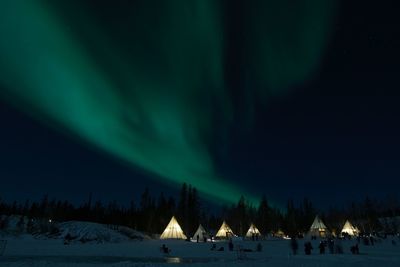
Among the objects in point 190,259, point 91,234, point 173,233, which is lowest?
point 190,259

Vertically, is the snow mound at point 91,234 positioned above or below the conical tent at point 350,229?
below

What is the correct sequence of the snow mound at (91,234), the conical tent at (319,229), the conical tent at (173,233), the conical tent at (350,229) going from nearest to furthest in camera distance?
1. the conical tent at (173,233)
2. the conical tent at (319,229)
3. the conical tent at (350,229)
4. the snow mound at (91,234)

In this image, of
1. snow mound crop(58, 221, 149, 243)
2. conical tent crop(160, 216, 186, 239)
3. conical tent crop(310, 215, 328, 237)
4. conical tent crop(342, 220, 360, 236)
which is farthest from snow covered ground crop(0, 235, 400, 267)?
conical tent crop(342, 220, 360, 236)

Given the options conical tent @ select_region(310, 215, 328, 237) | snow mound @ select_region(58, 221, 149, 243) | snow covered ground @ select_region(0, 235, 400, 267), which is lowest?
snow covered ground @ select_region(0, 235, 400, 267)

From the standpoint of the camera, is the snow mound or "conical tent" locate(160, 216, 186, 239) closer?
"conical tent" locate(160, 216, 186, 239)

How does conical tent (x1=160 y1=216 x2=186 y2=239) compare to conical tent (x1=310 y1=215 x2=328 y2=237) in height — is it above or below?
below

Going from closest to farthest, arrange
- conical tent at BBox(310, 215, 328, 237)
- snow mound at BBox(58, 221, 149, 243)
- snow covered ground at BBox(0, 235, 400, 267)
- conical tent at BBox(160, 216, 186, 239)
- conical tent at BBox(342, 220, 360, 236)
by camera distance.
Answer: snow covered ground at BBox(0, 235, 400, 267), conical tent at BBox(160, 216, 186, 239), conical tent at BBox(310, 215, 328, 237), conical tent at BBox(342, 220, 360, 236), snow mound at BBox(58, 221, 149, 243)

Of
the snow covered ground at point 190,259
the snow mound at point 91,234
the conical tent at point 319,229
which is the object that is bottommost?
the snow covered ground at point 190,259

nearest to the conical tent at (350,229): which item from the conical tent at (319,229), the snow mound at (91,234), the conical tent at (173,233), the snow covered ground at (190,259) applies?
the conical tent at (319,229)

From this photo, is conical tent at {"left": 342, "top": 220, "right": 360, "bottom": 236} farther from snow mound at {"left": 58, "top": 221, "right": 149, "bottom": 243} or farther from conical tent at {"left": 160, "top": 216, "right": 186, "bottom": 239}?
snow mound at {"left": 58, "top": 221, "right": 149, "bottom": 243}

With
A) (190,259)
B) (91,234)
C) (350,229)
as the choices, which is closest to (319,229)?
(350,229)

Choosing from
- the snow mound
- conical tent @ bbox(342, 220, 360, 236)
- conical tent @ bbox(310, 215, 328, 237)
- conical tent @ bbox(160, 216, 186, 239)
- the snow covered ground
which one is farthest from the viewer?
the snow mound

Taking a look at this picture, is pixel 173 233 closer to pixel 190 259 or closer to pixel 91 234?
pixel 91 234

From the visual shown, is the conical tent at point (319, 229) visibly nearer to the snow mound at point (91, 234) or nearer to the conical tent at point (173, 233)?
the conical tent at point (173, 233)
